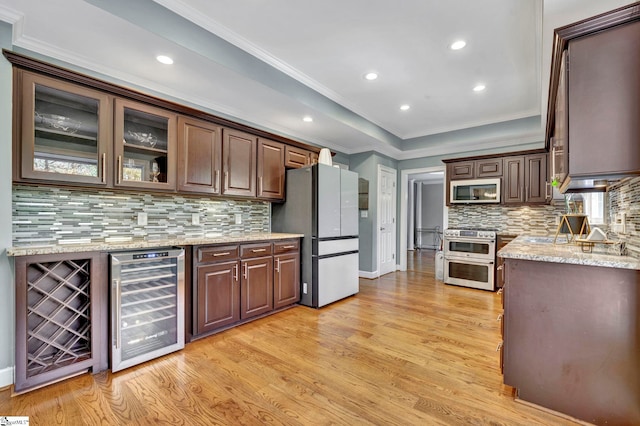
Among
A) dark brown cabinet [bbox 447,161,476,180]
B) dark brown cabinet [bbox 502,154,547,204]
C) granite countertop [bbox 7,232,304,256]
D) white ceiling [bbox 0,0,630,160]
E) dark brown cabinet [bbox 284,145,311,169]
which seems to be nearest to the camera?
granite countertop [bbox 7,232,304,256]

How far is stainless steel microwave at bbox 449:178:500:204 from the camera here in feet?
15.6

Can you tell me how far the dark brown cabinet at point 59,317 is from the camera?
188 cm

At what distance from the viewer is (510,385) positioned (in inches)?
72.8

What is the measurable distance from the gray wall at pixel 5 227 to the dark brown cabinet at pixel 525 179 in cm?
580

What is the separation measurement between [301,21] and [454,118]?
3.23 meters

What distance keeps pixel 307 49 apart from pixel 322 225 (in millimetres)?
1964

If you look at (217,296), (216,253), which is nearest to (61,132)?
(216,253)

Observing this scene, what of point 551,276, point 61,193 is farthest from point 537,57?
point 61,193

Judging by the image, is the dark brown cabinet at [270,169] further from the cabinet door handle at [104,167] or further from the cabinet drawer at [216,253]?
the cabinet door handle at [104,167]

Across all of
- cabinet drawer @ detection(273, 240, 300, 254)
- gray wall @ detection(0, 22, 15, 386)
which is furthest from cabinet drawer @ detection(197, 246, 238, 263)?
gray wall @ detection(0, 22, 15, 386)

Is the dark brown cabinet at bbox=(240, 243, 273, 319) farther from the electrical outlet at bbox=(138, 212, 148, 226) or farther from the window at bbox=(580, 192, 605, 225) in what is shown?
the window at bbox=(580, 192, 605, 225)

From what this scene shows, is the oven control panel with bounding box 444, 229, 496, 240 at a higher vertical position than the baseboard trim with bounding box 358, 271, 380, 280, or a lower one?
higher

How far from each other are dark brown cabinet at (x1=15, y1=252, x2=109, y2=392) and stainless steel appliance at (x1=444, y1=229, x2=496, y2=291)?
4711 mm

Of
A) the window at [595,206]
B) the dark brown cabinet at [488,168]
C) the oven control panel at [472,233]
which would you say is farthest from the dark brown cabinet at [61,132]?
the dark brown cabinet at [488,168]
